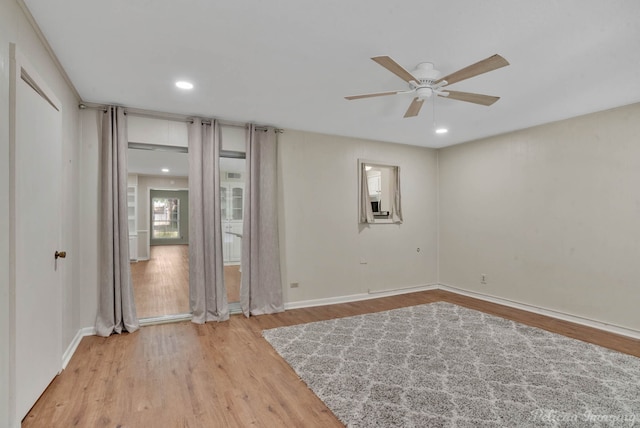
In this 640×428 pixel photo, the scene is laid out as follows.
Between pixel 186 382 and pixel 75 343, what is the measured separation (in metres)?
1.54

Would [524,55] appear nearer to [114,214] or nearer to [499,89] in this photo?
[499,89]

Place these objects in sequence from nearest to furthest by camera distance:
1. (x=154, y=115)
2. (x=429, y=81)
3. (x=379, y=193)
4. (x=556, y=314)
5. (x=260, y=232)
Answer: (x=429, y=81)
(x=154, y=115)
(x=556, y=314)
(x=260, y=232)
(x=379, y=193)

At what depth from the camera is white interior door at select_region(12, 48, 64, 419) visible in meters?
1.89

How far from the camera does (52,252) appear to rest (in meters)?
2.53

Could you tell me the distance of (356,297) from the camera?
5.16 meters

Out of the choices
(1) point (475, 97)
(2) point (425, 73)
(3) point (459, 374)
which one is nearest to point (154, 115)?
(2) point (425, 73)

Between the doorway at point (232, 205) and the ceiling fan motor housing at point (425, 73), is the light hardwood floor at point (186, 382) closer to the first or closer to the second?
the doorway at point (232, 205)

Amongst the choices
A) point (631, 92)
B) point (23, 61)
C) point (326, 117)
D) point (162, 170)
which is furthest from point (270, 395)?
point (162, 170)

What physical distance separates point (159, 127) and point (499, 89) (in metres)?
3.84

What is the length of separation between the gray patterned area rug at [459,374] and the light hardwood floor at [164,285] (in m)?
1.76

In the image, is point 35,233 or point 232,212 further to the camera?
point 232,212

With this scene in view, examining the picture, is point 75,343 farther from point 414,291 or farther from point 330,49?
point 414,291

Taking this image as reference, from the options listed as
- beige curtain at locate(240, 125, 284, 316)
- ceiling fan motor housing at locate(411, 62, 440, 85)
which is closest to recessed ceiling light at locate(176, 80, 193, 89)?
beige curtain at locate(240, 125, 284, 316)

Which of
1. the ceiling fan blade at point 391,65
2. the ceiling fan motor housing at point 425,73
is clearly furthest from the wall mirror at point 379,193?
the ceiling fan blade at point 391,65
